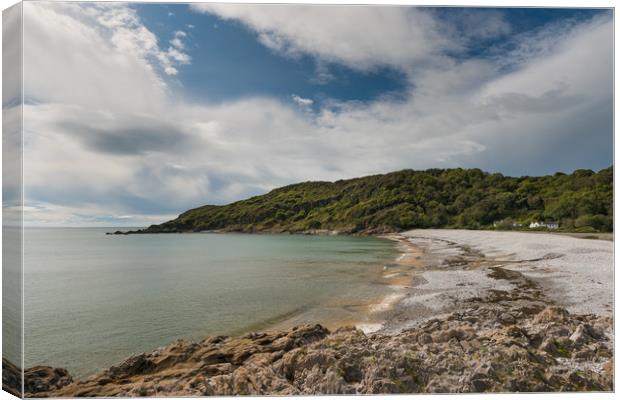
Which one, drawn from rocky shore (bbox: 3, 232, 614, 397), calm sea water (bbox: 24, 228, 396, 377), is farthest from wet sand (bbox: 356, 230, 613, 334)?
calm sea water (bbox: 24, 228, 396, 377)

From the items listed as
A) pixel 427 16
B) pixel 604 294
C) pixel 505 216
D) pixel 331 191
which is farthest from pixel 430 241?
pixel 427 16

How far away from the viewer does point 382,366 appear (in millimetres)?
3992

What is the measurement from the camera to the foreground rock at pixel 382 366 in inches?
152

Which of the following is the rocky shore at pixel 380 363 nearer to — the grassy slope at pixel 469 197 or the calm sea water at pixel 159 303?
the calm sea water at pixel 159 303

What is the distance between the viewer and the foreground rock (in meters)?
3.87

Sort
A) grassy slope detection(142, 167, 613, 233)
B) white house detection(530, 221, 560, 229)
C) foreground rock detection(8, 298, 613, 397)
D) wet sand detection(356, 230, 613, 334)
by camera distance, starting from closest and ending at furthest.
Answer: foreground rock detection(8, 298, 613, 397) < wet sand detection(356, 230, 613, 334) < grassy slope detection(142, 167, 613, 233) < white house detection(530, 221, 560, 229)

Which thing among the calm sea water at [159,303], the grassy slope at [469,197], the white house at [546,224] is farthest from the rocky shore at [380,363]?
the white house at [546,224]

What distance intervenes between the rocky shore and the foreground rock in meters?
0.01

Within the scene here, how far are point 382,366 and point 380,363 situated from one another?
0.04m

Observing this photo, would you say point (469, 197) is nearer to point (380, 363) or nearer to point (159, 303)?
point (380, 363)

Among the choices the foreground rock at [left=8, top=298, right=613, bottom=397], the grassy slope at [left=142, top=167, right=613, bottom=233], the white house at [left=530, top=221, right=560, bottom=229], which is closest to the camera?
the foreground rock at [left=8, top=298, right=613, bottom=397]

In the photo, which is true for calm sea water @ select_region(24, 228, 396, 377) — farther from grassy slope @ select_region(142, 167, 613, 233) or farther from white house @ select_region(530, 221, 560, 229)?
white house @ select_region(530, 221, 560, 229)

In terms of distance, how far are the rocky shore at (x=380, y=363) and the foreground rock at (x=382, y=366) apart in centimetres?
1

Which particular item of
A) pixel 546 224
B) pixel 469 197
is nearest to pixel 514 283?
pixel 469 197
